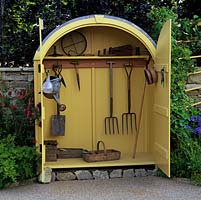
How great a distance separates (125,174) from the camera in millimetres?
5086

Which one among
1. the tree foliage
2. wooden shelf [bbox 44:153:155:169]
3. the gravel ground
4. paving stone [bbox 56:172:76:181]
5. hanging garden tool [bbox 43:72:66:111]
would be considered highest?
the tree foliage

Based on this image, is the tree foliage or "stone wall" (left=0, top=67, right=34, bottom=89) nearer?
"stone wall" (left=0, top=67, right=34, bottom=89)

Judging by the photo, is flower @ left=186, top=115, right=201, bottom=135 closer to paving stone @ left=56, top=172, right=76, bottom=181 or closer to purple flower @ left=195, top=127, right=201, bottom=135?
purple flower @ left=195, top=127, right=201, bottom=135

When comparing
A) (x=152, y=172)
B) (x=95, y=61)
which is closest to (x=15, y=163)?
(x=152, y=172)

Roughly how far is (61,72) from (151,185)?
1.95 m

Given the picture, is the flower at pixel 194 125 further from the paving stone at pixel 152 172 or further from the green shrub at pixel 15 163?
the green shrub at pixel 15 163

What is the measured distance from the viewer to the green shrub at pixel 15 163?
4449mm

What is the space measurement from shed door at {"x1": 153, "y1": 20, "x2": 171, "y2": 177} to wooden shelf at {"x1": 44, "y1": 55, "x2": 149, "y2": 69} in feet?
1.91

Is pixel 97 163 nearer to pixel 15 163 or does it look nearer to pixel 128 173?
pixel 128 173

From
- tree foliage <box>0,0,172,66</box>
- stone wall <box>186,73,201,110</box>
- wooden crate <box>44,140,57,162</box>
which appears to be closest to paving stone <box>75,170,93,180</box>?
wooden crate <box>44,140,57,162</box>

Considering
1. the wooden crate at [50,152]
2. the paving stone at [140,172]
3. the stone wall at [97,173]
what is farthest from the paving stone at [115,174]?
the wooden crate at [50,152]

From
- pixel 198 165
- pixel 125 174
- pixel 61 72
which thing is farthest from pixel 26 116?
pixel 198 165

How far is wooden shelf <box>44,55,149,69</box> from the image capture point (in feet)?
17.9

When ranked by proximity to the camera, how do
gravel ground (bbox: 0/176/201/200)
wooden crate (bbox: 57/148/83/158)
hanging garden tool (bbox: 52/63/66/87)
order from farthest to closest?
hanging garden tool (bbox: 52/63/66/87) → wooden crate (bbox: 57/148/83/158) → gravel ground (bbox: 0/176/201/200)
